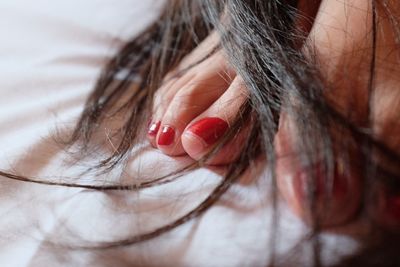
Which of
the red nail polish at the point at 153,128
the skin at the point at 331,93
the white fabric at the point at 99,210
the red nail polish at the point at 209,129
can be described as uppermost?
the skin at the point at 331,93

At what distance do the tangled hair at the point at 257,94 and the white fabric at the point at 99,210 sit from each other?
0.04 feet

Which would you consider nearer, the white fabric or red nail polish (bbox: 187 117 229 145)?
the white fabric

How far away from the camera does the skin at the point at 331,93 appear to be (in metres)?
0.46

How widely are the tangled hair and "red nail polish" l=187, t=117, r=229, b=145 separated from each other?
12mm

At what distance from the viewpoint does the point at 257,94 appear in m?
0.57

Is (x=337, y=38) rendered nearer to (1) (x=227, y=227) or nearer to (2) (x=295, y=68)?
(2) (x=295, y=68)

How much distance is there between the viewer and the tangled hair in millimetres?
448

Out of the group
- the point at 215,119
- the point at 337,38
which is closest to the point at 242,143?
the point at 215,119

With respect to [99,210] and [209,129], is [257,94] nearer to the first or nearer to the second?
[209,129]

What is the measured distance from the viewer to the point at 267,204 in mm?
471

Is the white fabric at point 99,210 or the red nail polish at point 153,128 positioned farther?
the red nail polish at point 153,128

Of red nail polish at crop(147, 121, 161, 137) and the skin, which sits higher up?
the skin

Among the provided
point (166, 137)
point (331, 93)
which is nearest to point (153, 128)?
point (166, 137)

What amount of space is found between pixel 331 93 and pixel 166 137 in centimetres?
17
